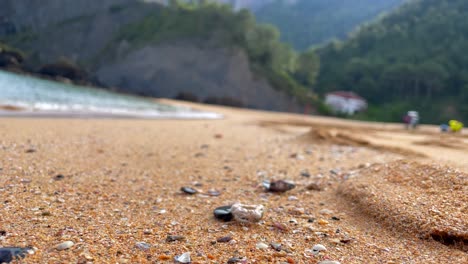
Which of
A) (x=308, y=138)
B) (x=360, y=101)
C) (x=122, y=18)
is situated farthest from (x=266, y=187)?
(x=122, y=18)

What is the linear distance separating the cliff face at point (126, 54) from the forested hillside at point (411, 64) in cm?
1929

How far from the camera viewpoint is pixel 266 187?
415 centimetres

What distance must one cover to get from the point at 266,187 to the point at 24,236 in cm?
270

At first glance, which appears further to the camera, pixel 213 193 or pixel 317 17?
pixel 317 17

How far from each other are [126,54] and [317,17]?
111 meters

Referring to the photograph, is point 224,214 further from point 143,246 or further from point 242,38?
point 242,38

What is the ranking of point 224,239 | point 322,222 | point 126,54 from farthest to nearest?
1. point 126,54
2. point 322,222
3. point 224,239

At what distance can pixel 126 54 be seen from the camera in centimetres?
6119

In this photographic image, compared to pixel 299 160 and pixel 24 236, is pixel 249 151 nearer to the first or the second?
pixel 299 160

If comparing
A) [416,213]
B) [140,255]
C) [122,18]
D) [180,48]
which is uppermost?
[122,18]

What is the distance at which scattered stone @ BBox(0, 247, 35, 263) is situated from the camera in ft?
6.75

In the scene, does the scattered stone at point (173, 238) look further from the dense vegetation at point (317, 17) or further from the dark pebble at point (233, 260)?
the dense vegetation at point (317, 17)

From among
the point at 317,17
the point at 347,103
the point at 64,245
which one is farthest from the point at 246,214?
the point at 317,17

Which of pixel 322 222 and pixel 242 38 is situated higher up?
pixel 242 38
